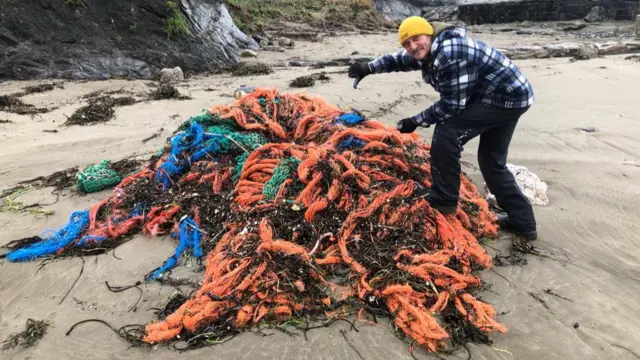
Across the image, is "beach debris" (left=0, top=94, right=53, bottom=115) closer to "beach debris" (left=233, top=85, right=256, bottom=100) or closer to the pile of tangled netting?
"beach debris" (left=233, top=85, right=256, bottom=100)

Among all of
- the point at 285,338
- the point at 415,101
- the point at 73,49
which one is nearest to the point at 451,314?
the point at 285,338

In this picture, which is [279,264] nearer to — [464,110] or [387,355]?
[387,355]

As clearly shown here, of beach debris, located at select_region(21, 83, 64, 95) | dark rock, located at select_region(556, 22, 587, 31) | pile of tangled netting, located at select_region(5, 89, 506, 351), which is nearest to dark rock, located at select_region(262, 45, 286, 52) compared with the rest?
beach debris, located at select_region(21, 83, 64, 95)

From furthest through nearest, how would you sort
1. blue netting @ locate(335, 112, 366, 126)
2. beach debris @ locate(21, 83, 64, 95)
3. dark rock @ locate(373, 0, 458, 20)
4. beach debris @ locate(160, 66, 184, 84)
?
dark rock @ locate(373, 0, 458, 20), beach debris @ locate(160, 66, 184, 84), beach debris @ locate(21, 83, 64, 95), blue netting @ locate(335, 112, 366, 126)

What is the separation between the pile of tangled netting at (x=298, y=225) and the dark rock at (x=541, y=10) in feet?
80.4

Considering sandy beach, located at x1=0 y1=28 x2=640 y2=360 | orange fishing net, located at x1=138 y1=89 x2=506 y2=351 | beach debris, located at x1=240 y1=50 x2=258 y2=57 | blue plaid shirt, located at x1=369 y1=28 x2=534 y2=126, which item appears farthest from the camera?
beach debris, located at x1=240 y1=50 x2=258 y2=57

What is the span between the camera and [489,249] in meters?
3.36

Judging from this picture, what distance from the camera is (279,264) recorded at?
2781 mm

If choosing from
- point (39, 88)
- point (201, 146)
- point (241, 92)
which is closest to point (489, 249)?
point (201, 146)

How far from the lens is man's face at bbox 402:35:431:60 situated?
2959 millimetres

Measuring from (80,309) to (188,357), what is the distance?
3.00 ft

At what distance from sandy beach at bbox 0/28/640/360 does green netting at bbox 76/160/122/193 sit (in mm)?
137

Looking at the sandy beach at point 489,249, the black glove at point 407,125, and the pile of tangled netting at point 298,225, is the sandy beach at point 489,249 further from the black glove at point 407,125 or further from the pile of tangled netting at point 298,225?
the black glove at point 407,125

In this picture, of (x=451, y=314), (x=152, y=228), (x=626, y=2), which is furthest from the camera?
(x=626, y=2)
